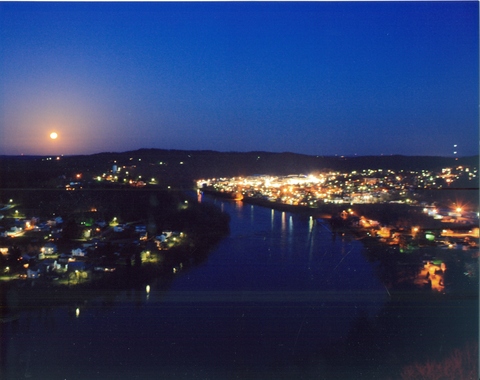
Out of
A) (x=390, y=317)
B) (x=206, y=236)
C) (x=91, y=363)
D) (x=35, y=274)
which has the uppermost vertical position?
(x=206, y=236)

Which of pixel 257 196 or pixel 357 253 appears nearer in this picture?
pixel 357 253

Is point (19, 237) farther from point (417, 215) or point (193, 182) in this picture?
point (417, 215)

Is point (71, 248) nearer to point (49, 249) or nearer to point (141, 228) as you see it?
point (49, 249)

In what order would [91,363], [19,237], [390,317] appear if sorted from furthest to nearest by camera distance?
[19,237], [390,317], [91,363]

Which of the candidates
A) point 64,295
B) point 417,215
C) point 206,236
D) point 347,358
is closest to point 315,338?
point 347,358

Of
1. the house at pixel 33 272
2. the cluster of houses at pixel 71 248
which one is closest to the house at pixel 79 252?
the cluster of houses at pixel 71 248

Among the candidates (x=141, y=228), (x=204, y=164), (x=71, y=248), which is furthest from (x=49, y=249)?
(x=204, y=164)

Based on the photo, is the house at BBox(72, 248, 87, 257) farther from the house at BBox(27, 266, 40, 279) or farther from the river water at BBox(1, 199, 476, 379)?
the river water at BBox(1, 199, 476, 379)
